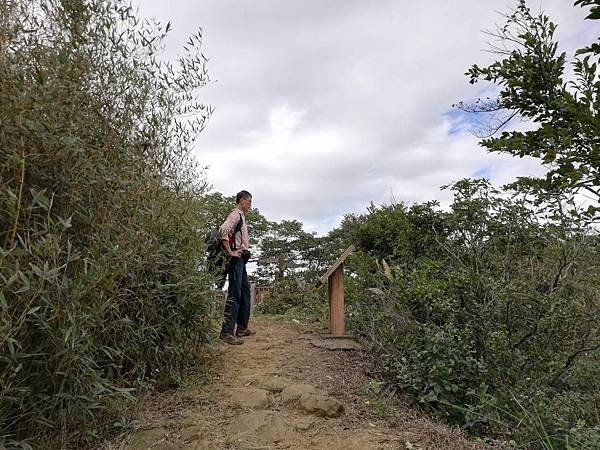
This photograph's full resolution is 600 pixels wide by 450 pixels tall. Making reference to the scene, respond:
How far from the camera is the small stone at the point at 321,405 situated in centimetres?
340

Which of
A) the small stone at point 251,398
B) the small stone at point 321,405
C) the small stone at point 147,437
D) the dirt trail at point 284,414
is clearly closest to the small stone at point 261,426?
the dirt trail at point 284,414

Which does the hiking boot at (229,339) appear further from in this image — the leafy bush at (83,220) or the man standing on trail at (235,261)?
the leafy bush at (83,220)

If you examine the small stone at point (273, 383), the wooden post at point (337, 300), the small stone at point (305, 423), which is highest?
the wooden post at point (337, 300)

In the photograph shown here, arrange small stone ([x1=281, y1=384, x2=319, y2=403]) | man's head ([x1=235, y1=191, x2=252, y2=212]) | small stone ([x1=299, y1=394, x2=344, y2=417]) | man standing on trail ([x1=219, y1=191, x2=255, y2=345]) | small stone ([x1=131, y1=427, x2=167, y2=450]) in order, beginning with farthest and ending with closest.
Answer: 1. man's head ([x1=235, y1=191, x2=252, y2=212])
2. man standing on trail ([x1=219, y1=191, x2=255, y2=345])
3. small stone ([x1=281, y1=384, x2=319, y2=403])
4. small stone ([x1=299, y1=394, x2=344, y2=417])
5. small stone ([x1=131, y1=427, x2=167, y2=450])

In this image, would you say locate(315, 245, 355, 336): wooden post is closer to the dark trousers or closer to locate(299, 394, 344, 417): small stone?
the dark trousers

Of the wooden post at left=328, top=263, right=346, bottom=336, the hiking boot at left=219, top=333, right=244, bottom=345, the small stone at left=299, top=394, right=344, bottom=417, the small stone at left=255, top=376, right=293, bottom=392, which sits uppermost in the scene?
the wooden post at left=328, top=263, right=346, bottom=336

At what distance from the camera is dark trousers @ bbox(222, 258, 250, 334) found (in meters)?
4.77

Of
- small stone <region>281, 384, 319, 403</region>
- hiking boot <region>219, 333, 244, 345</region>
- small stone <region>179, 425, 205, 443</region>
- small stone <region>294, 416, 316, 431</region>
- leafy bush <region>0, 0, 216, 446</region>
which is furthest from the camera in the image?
hiking boot <region>219, 333, 244, 345</region>

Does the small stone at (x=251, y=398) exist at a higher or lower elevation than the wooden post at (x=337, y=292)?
lower

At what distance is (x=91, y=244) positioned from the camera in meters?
2.54

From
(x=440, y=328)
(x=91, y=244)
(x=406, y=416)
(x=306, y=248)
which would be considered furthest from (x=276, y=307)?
(x=306, y=248)

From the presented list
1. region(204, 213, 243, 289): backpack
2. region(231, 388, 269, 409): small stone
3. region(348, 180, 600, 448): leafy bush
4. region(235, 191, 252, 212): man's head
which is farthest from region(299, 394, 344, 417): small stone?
region(235, 191, 252, 212): man's head

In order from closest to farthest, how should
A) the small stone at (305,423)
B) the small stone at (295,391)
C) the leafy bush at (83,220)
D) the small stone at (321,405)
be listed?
the leafy bush at (83,220), the small stone at (305,423), the small stone at (321,405), the small stone at (295,391)

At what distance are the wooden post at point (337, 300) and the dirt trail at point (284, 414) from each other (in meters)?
0.89
